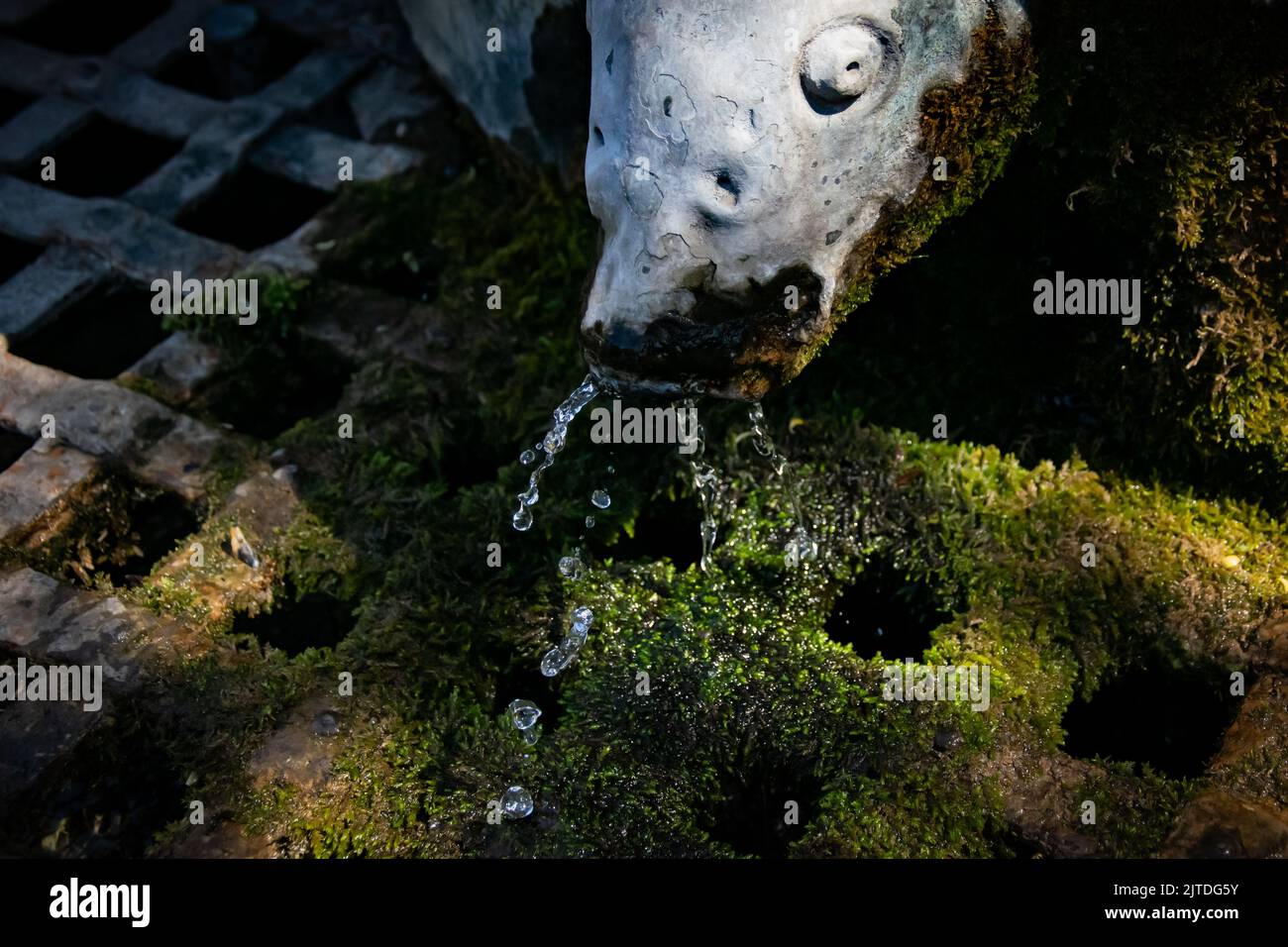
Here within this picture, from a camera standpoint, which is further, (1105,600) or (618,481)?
(618,481)

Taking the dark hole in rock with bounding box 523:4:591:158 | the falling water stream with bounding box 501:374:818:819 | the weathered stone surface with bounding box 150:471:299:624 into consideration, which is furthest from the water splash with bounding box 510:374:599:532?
the dark hole in rock with bounding box 523:4:591:158

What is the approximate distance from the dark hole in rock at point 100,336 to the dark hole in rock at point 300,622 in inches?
47.2

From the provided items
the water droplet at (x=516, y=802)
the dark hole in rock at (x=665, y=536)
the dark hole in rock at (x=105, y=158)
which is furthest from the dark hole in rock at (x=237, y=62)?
the water droplet at (x=516, y=802)

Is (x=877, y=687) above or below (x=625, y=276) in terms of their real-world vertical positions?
below

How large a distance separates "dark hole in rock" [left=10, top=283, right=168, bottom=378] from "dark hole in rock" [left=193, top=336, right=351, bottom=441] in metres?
0.42

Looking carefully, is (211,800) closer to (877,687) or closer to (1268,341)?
(877,687)

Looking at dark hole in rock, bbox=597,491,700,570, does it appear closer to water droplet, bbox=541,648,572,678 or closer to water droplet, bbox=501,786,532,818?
water droplet, bbox=541,648,572,678

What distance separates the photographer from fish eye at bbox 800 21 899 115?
2.92m
